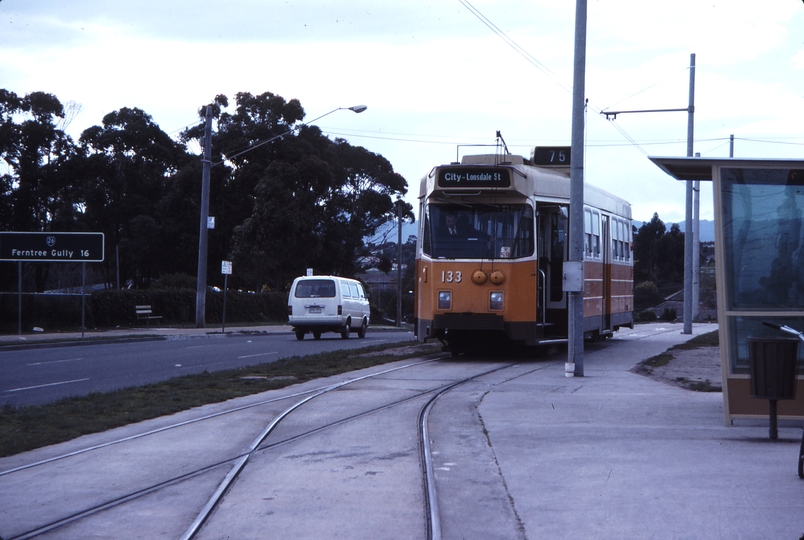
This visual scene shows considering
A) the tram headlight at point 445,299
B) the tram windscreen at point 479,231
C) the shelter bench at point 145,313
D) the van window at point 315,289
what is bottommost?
the shelter bench at point 145,313

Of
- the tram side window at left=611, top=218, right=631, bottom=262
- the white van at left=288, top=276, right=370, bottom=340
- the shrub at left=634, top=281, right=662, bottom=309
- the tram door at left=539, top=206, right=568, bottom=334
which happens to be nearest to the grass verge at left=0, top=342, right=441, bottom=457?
the tram door at left=539, top=206, right=568, bottom=334

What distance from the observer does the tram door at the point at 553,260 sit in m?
17.9

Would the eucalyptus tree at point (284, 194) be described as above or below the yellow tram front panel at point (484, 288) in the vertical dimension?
above

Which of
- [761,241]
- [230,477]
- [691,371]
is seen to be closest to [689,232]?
[691,371]

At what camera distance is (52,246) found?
2764cm

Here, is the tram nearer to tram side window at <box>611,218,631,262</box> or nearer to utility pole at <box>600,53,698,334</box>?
tram side window at <box>611,218,631,262</box>

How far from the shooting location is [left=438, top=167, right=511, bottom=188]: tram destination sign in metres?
16.6

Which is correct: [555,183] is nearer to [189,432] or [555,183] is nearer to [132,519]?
[189,432]

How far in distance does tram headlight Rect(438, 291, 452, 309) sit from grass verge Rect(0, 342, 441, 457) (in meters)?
1.71

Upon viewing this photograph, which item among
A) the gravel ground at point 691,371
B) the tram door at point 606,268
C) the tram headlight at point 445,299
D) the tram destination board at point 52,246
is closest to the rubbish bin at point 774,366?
the gravel ground at point 691,371

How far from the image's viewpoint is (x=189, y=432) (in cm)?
925

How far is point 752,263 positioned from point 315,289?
20214mm

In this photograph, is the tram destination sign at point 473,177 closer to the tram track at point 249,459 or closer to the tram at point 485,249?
the tram at point 485,249

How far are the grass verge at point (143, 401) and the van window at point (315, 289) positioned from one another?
1005 cm
